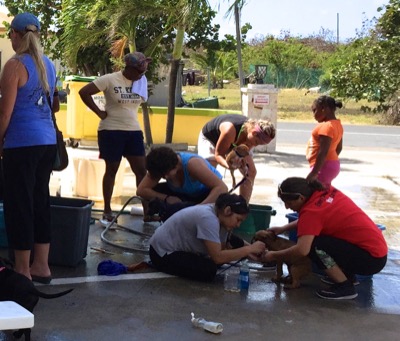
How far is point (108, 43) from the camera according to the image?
1452 cm

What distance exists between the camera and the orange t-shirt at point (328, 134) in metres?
6.82

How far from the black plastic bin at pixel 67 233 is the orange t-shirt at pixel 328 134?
2306 mm

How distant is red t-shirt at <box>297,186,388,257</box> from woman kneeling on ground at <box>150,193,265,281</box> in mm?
458

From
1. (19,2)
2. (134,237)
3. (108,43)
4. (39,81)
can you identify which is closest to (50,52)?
(19,2)

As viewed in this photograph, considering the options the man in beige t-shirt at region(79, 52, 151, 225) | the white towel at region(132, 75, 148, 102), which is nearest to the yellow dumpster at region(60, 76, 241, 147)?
the white towel at region(132, 75, 148, 102)

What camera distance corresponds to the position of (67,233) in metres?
5.62

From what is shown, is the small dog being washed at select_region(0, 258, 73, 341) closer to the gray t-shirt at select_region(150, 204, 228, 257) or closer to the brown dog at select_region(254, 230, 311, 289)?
the gray t-shirt at select_region(150, 204, 228, 257)

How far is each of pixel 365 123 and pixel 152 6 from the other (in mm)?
16675

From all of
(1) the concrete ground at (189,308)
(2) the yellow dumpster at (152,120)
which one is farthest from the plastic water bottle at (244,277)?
(2) the yellow dumpster at (152,120)

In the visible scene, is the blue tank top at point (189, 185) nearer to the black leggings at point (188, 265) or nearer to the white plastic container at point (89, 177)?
the black leggings at point (188, 265)

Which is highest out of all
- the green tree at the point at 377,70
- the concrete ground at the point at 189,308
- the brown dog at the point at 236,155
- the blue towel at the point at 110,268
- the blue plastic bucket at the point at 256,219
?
the green tree at the point at 377,70

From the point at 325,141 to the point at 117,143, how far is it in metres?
1.93

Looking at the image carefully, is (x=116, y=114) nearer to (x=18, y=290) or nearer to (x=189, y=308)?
(x=189, y=308)

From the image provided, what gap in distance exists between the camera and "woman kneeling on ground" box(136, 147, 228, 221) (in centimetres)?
584
